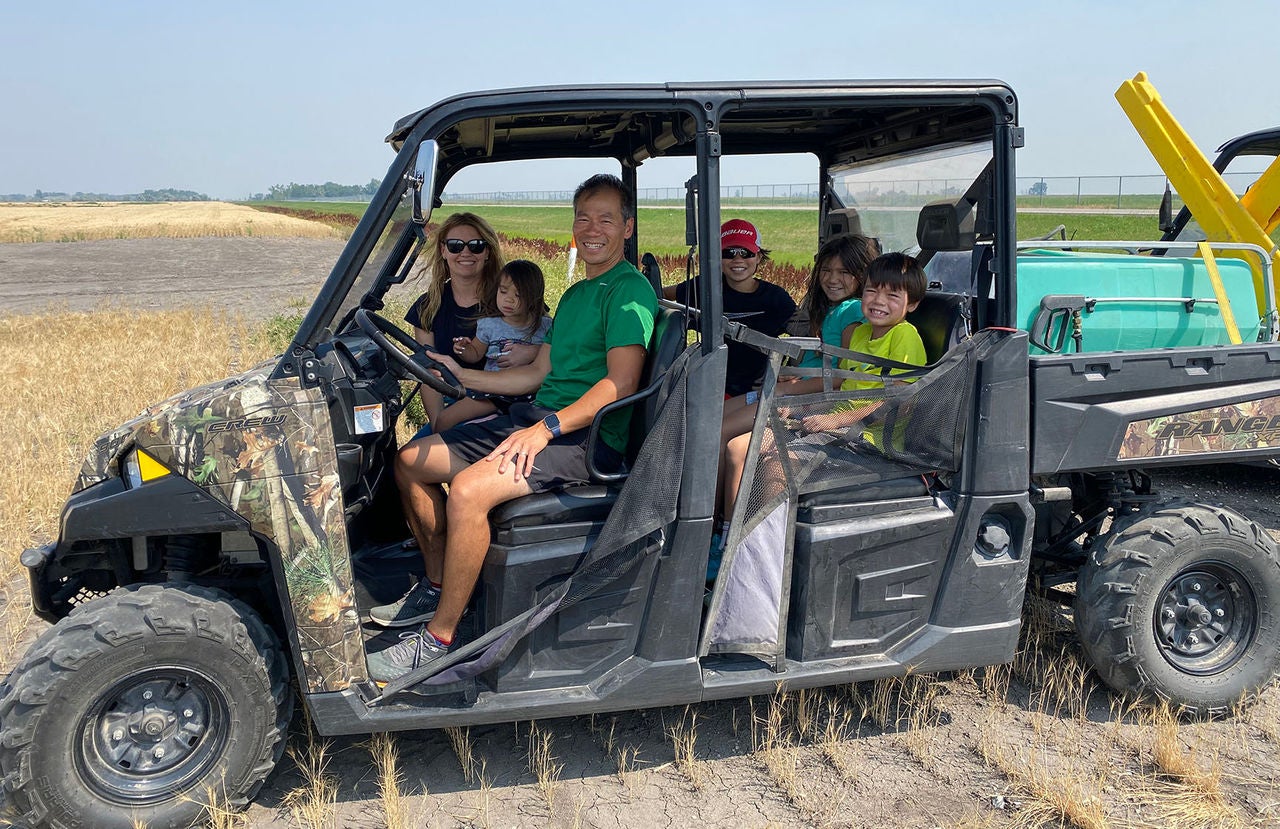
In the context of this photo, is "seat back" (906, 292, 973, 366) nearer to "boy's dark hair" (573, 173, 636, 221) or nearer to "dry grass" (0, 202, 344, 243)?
"boy's dark hair" (573, 173, 636, 221)

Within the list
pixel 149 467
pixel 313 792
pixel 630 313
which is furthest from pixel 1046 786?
pixel 149 467

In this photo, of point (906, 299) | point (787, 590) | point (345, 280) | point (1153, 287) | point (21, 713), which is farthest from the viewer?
point (1153, 287)

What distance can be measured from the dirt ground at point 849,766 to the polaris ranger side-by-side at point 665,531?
245mm

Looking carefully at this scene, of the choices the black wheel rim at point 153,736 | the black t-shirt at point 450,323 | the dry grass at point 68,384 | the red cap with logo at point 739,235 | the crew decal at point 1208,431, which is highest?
the red cap with logo at point 739,235

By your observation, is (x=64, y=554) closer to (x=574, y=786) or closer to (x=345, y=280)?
(x=345, y=280)

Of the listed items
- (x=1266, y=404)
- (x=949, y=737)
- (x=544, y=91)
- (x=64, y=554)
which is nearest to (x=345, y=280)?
(x=544, y=91)

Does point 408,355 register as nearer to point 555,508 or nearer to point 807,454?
point 555,508

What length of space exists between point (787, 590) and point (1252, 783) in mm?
1740

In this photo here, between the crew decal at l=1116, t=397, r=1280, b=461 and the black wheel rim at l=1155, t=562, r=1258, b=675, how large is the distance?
49 centimetres

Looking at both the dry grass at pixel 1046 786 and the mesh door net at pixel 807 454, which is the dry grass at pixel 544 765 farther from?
the dry grass at pixel 1046 786

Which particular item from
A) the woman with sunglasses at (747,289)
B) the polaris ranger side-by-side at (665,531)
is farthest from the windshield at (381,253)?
the woman with sunglasses at (747,289)

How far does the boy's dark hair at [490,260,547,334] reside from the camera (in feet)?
13.2

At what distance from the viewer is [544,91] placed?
9.49ft

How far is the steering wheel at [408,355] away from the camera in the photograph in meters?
3.06
